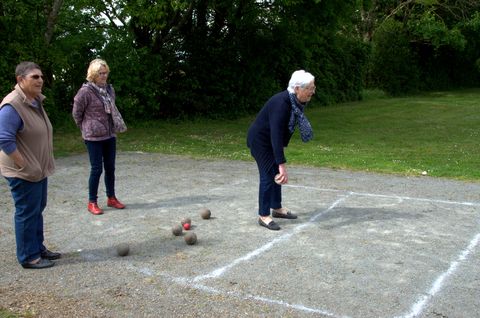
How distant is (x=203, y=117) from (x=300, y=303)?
15.6 metres

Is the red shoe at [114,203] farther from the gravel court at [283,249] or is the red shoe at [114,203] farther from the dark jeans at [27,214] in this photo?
the dark jeans at [27,214]

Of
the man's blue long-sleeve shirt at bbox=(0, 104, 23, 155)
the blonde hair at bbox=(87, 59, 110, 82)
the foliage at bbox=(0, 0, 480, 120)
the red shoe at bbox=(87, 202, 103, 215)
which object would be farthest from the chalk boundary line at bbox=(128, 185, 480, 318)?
the foliage at bbox=(0, 0, 480, 120)

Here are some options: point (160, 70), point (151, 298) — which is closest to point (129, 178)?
point (151, 298)

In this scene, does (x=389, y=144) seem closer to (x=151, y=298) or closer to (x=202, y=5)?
(x=202, y=5)

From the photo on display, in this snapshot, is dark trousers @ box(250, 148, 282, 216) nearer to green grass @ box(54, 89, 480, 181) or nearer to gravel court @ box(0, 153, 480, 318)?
gravel court @ box(0, 153, 480, 318)

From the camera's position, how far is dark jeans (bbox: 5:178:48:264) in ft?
17.4

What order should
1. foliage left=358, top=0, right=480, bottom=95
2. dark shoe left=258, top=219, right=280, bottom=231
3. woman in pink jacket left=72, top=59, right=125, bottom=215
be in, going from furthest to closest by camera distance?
foliage left=358, top=0, right=480, bottom=95
woman in pink jacket left=72, top=59, right=125, bottom=215
dark shoe left=258, top=219, right=280, bottom=231

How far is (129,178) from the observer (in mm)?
9969

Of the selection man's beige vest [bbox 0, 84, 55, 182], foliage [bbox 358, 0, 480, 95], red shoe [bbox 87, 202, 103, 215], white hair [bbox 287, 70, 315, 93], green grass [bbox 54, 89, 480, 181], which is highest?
foliage [bbox 358, 0, 480, 95]

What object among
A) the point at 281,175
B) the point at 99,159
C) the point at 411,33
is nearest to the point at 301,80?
the point at 281,175

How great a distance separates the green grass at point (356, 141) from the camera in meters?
11.5

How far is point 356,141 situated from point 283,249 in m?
9.63

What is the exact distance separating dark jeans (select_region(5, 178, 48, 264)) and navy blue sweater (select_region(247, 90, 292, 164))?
2.49m

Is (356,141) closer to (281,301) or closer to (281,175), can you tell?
(281,175)
